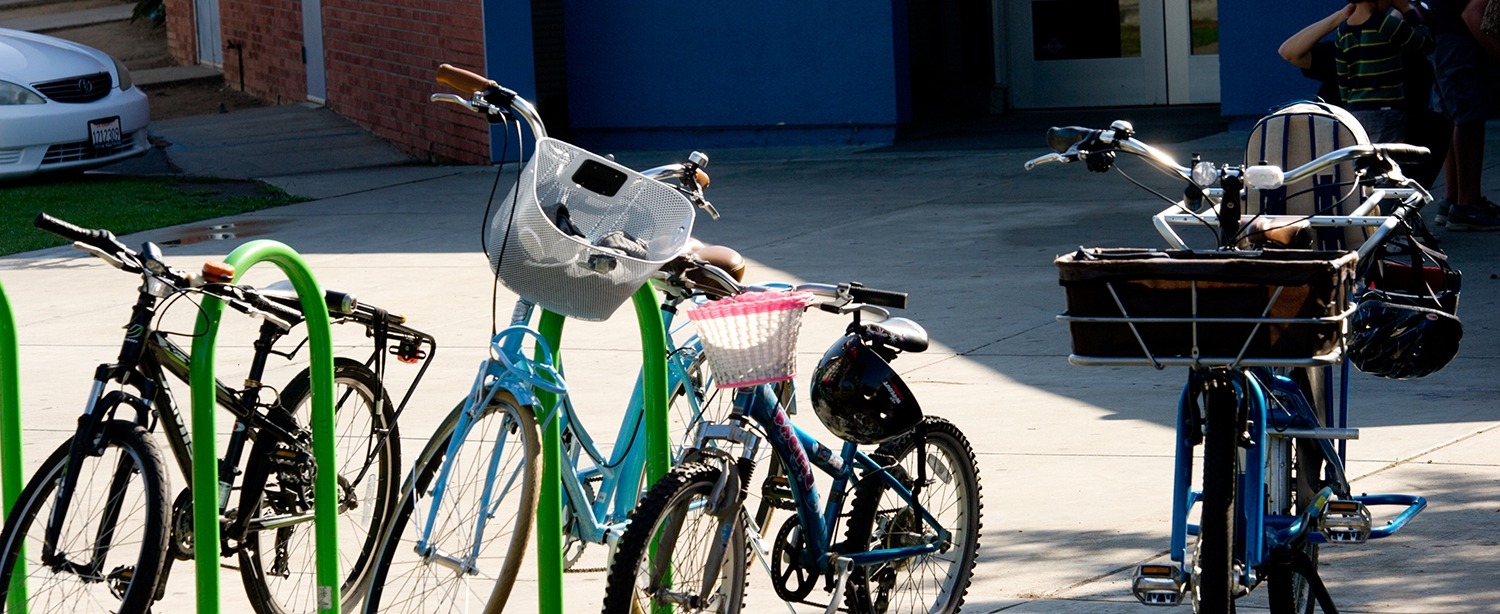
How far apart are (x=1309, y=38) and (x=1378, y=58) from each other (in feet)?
1.28

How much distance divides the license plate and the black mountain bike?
1042cm

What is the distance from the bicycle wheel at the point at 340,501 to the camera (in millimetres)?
4316

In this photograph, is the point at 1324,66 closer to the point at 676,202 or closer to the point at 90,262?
the point at 676,202

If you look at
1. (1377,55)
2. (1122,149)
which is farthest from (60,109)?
(1122,149)

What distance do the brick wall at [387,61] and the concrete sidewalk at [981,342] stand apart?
1.04m

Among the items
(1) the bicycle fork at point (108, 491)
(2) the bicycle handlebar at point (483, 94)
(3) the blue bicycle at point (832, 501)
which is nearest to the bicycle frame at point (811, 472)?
(3) the blue bicycle at point (832, 501)

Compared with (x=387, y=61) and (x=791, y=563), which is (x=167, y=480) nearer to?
(x=791, y=563)

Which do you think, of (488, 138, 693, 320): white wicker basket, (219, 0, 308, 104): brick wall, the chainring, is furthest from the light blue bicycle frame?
(219, 0, 308, 104): brick wall

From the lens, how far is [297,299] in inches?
161

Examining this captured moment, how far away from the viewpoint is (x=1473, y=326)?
732cm

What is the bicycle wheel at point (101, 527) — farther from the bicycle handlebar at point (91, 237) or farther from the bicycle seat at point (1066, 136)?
the bicycle seat at point (1066, 136)

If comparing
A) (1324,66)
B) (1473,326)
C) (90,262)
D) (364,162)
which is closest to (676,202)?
(1473,326)

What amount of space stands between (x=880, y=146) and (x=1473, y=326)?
7.87 m

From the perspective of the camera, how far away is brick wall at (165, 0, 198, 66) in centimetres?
2184
